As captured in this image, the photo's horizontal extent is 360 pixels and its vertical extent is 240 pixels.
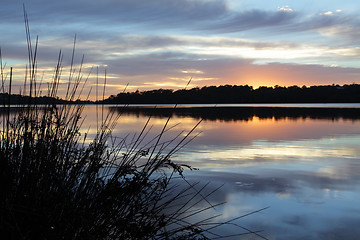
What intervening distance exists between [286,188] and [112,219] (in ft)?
11.2

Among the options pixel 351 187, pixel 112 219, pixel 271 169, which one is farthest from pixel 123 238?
pixel 271 169

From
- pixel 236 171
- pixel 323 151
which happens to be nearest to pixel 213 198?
pixel 236 171

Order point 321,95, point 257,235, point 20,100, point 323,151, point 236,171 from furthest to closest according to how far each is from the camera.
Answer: point 321,95 < point 323,151 < point 236,171 < point 257,235 < point 20,100

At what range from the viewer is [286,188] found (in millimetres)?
5082

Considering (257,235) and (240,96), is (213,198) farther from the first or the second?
(240,96)

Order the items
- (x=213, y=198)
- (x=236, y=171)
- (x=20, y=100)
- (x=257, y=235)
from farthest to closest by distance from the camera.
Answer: (x=236, y=171) → (x=213, y=198) → (x=257, y=235) → (x=20, y=100)

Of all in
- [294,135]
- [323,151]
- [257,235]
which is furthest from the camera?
[294,135]

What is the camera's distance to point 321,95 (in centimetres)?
6088

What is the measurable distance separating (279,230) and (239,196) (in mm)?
1163

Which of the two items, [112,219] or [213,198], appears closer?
[112,219]

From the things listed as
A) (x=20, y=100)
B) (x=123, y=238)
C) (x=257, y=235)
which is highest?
(x=20, y=100)

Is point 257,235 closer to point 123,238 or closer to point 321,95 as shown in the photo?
point 123,238

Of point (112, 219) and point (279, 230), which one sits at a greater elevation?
point (112, 219)

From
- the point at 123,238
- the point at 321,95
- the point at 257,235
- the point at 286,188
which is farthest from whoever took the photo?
the point at 321,95
